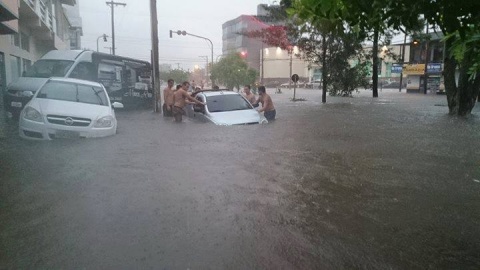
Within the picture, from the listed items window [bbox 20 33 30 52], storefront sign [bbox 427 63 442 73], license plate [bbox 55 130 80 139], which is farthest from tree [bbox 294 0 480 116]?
storefront sign [bbox 427 63 442 73]

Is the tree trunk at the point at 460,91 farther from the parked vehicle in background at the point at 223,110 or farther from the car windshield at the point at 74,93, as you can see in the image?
the car windshield at the point at 74,93

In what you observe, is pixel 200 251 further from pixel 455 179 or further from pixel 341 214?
pixel 455 179

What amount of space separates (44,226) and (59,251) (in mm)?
700

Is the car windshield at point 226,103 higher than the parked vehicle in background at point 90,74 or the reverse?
the reverse

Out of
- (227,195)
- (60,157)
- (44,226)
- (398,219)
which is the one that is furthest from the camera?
(60,157)

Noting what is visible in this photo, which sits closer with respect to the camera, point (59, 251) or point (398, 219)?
point (59, 251)

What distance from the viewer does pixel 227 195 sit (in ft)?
17.5

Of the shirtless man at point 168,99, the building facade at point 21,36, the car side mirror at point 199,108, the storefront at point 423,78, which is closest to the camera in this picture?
the car side mirror at point 199,108

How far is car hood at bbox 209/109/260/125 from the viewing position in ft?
35.8

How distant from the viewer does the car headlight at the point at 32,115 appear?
8.16 metres

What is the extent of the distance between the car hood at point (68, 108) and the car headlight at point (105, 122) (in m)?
0.09

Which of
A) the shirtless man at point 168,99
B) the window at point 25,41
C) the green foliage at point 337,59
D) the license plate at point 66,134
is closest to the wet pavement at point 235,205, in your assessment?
the license plate at point 66,134

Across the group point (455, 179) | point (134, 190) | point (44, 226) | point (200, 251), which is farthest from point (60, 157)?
point (455, 179)

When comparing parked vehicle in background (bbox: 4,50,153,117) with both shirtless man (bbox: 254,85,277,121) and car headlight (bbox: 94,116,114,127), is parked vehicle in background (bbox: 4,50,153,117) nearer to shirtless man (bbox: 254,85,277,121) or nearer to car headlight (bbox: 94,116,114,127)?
car headlight (bbox: 94,116,114,127)
